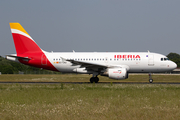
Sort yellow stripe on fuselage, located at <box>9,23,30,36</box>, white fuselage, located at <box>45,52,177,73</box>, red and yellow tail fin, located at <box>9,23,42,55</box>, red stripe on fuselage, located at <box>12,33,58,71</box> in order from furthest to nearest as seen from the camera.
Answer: yellow stripe on fuselage, located at <box>9,23,30,36</box> < red and yellow tail fin, located at <box>9,23,42,55</box> < red stripe on fuselage, located at <box>12,33,58,71</box> < white fuselage, located at <box>45,52,177,73</box>

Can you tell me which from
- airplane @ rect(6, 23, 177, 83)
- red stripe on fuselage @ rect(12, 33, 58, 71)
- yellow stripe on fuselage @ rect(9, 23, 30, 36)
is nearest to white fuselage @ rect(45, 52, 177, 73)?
airplane @ rect(6, 23, 177, 83)

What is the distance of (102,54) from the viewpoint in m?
28.8

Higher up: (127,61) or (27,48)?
(27,48)

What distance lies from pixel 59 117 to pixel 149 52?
22495 mm

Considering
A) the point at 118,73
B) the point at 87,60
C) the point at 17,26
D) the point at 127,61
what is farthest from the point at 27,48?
the point at 127,61

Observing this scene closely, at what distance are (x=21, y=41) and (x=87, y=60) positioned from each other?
28.8 ft

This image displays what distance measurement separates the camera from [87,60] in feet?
93.8

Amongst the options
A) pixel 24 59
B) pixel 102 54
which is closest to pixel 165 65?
pixel 102 54

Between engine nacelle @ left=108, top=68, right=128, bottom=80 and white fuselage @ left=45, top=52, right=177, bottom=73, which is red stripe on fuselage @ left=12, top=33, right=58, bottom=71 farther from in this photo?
engine nacelle @ left=108, top=68, right=128, bottom=80

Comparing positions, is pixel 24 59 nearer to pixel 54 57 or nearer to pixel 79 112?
pixel 54 57

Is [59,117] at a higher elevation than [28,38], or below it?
below

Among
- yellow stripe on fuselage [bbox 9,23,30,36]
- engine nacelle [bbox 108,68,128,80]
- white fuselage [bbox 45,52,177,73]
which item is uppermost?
yellow stripe on fuselage [bbox 9,23,30,36]

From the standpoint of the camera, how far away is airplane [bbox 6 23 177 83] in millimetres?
27656

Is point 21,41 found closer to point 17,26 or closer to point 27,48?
point 27,48
